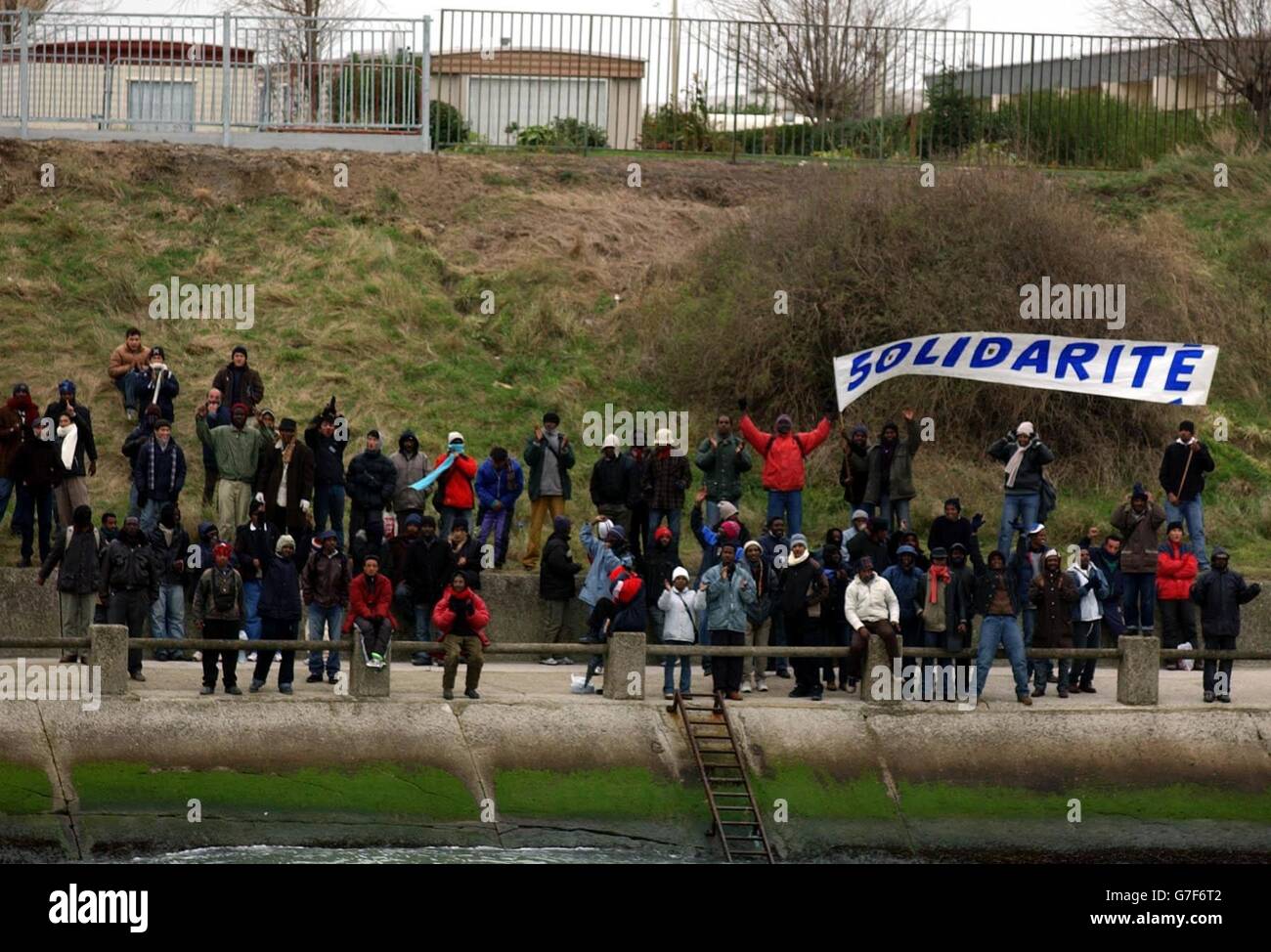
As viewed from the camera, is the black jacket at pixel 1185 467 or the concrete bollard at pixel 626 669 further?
the black jacket at pixel 1185 467

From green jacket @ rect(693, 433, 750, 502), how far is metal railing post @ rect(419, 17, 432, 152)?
36.7 ft

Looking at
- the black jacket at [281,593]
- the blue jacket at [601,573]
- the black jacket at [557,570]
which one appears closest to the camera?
the black jacket at [281,593]

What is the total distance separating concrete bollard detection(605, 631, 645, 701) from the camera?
18.9 metres

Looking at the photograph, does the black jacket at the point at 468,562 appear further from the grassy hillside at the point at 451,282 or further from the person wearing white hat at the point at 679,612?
the grassy hillside at the point at 451,282

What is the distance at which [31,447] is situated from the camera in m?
21.4

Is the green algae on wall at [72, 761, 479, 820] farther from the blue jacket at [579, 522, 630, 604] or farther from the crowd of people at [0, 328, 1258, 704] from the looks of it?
the blue jacket at [579, 522, 630, 604]

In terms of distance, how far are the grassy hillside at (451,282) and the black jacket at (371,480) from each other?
3.05m

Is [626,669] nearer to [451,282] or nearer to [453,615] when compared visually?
[453,615]

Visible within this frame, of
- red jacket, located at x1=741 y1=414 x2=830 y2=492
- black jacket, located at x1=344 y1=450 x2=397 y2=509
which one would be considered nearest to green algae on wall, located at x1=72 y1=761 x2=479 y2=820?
black jacket, located at x1=344 y1=450 x2=397 y2=509

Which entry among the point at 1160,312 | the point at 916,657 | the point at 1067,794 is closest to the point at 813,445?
the point at 916,657

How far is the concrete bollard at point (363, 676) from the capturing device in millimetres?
18500

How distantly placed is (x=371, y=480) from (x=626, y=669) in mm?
3872

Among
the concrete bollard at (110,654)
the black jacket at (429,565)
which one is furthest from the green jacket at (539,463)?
the concrete bollard at (110,654)
